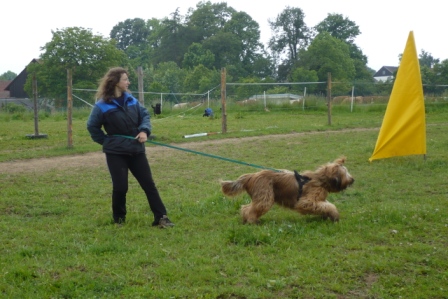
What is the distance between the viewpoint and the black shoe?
20.9 feet

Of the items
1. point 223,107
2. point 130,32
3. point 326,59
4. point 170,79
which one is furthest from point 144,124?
point 130,32

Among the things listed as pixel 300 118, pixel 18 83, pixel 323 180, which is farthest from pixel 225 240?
pixel 18 83

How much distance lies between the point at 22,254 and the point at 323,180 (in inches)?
139

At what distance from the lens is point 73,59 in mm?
47344

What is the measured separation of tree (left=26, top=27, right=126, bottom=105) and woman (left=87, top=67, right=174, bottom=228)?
40.0 metres

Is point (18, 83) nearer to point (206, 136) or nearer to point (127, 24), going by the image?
point (127, 24)

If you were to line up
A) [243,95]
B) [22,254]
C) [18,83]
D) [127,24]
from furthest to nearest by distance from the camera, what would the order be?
1. [127,24]
2. [18,83]
3. [243,95]
4. [22,254]

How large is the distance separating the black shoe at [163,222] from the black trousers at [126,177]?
1.7 inches

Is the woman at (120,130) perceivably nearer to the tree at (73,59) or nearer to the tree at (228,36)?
the tree at (73,59)

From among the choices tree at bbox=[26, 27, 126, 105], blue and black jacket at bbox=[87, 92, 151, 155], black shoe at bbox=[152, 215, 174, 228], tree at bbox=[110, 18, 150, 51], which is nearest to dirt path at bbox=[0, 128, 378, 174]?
blue and black jacket at bbox=[87, 92, 151, 155]

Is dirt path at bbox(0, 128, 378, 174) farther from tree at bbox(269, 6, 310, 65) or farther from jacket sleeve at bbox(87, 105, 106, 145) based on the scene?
tree at bbox(269, 6, 310, 65)

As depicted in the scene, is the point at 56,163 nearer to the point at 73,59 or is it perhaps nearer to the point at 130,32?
the point at 73,59

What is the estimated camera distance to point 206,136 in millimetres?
16312

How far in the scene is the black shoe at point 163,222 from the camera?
637 centimetres
